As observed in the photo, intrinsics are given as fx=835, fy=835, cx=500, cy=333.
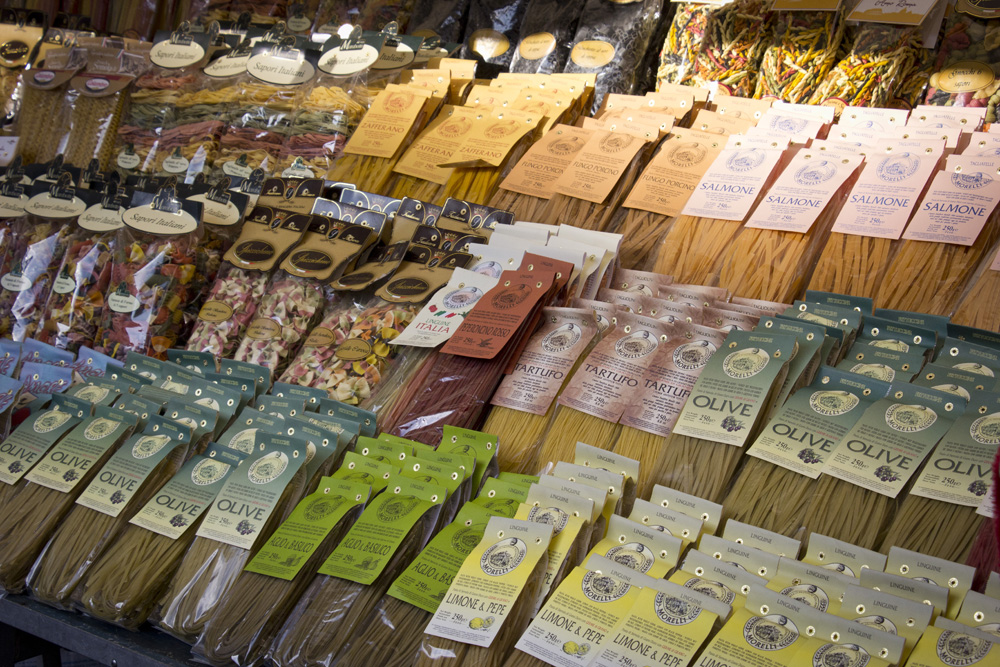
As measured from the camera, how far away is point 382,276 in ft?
6.52

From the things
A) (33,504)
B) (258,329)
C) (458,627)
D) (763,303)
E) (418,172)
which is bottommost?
(33,504)

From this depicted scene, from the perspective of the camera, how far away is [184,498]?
1.47 meters

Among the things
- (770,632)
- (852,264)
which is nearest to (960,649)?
(770,632)

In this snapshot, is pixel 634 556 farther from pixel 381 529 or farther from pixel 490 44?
pixel 490 44

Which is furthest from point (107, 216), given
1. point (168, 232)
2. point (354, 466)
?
point (354, 466)

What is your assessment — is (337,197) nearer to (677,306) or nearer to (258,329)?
(258,329)

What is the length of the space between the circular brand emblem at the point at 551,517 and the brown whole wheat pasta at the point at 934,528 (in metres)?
0.46

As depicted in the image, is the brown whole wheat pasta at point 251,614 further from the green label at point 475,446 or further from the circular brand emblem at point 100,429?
the circular brand emblem at point 100,429

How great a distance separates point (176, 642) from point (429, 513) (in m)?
0.46

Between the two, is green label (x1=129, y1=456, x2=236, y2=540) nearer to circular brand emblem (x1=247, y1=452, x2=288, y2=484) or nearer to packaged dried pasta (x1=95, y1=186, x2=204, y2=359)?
circular brand emblem (x1=247, y1=452, x2=288, y2=484)

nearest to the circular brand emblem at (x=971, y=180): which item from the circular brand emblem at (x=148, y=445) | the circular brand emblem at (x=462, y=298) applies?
the circular brand emblem at (x=462, y=298)

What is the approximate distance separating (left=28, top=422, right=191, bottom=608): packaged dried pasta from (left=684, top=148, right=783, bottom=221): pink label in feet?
4.20

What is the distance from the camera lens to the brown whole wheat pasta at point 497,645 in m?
1.13

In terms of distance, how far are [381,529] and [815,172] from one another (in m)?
1.32
